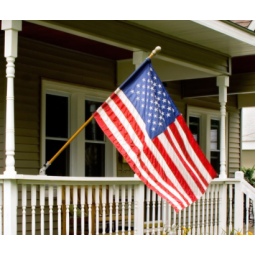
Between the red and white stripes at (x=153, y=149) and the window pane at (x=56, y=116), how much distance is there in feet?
8.24

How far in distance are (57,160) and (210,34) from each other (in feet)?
10.9

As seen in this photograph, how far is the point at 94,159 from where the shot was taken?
1022 cm

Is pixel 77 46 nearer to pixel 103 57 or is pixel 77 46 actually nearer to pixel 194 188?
pixel 103 57

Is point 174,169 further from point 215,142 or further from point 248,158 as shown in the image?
point 248,158

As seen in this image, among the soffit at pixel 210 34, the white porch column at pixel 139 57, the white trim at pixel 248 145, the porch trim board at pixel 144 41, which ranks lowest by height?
the white trim at pixel 248 145

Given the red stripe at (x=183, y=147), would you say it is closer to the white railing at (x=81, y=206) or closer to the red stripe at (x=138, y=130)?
the red stripe at (x=138, y=130)

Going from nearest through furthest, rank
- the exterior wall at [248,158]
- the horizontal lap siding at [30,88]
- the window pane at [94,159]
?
the horizontal lap siding at [30,88]
the window pane at [94,159]
the exterior wall at [248,158]

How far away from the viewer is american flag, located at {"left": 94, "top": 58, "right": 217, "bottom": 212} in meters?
6.89

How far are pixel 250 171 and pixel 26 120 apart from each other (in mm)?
8397

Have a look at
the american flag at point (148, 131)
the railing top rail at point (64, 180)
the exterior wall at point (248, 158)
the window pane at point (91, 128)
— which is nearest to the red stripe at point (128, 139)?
the american flag at point (148, 131)

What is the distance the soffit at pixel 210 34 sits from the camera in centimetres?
822

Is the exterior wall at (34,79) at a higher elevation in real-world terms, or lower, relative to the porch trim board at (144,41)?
lower

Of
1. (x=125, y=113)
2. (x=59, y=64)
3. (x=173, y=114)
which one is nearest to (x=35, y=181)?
(x=125, y=113)

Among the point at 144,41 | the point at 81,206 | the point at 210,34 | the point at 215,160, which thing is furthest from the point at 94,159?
the point at 215,160
